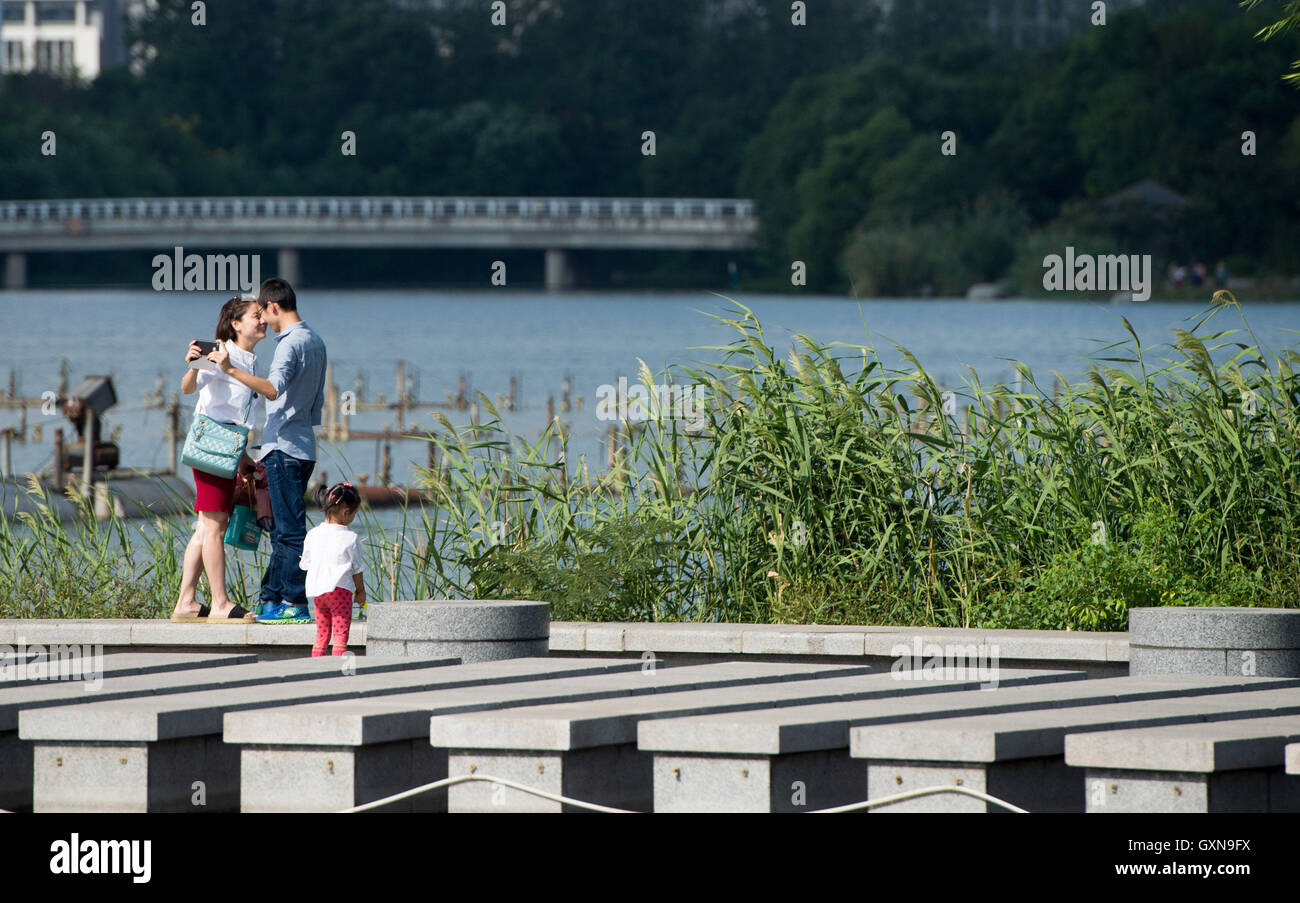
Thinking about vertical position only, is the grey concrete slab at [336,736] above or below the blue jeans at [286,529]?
below

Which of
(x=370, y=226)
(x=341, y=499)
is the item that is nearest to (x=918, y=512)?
(x=341, y=499)

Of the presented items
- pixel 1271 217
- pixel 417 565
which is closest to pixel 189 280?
pixel 417 565

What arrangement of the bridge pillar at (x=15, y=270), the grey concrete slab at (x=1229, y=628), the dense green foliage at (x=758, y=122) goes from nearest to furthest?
1. the grey concrete slab at (x=1229, y=628)
2. the dense green foliage at (x=758, y=122)
3. the bridge pillar at (x=15, y=270)

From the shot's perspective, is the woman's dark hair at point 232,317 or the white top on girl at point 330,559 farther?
the woman's dark hair at point 232,317

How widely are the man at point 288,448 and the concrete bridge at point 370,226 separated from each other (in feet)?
268

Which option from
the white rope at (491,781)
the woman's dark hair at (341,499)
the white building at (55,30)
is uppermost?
the white building at (55,30)

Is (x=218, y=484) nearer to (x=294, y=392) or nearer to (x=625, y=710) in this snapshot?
(x=294, y=392)

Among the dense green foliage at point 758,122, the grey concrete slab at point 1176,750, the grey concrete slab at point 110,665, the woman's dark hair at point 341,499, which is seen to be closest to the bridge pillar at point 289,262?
the dense green foliage at point 758,122

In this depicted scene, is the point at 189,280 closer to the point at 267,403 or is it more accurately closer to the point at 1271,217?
the point at 267,403

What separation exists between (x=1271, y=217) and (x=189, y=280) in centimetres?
6693

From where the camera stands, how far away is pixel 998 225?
82.8 m

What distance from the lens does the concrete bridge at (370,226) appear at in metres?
91.4

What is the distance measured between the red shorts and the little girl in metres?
0.77

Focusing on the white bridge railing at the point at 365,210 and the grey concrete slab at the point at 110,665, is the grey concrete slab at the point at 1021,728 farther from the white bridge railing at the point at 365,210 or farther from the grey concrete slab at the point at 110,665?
the white bridge railing at the point at 365,210
